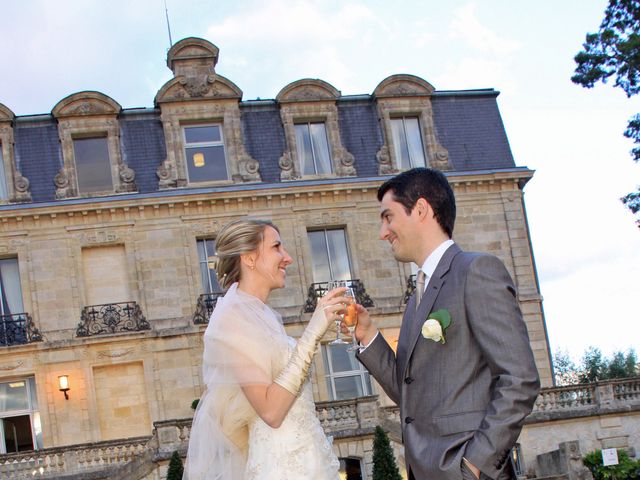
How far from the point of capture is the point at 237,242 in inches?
217

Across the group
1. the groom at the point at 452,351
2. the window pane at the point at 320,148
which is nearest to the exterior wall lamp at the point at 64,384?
the window pane at the point at 320,148

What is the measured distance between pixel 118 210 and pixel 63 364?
3933mm

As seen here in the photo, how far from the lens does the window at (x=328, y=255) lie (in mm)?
25703

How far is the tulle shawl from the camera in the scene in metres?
5.21

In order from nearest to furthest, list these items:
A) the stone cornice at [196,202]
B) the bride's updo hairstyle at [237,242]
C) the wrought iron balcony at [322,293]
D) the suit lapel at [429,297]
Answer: the suit lapel at [429,297]
the bride's updo hairstyle at [237,242]
the stone cornice at [196,202]
the wrought iron balcony at [322,293]

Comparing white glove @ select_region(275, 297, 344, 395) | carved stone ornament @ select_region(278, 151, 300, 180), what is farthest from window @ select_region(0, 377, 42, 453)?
white glove @ select_region(275, 297, 344, 395)

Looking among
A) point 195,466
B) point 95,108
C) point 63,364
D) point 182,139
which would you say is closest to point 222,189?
point 182,139

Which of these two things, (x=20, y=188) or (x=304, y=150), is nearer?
(x=20, y=188)

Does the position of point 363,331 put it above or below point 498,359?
above

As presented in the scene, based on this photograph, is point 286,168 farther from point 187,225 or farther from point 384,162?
point 187,225

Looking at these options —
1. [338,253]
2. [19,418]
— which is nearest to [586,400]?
[338,253]

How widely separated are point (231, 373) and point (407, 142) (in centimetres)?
2247

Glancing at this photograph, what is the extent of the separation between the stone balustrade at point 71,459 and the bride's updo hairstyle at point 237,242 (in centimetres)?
1629

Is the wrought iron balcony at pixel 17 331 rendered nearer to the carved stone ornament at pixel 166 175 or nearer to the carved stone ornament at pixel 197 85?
the carved stone ornament at pixel 166 175
